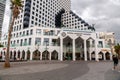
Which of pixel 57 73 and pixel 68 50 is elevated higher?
pixel 68 50

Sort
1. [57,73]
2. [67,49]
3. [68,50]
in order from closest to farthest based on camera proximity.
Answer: [57,73] < [68,50] < [67,49]

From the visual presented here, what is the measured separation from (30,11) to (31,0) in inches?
256

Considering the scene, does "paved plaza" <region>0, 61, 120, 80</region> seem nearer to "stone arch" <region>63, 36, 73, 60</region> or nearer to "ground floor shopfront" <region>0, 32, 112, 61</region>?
"ground floor shopfront" <region>0, 32, 112, 61</region>

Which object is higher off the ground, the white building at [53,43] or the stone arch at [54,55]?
the white building at [53,43]

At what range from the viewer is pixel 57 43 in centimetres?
4816

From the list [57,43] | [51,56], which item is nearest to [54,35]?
[57,43]

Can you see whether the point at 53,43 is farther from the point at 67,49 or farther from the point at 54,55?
the point at 67,49

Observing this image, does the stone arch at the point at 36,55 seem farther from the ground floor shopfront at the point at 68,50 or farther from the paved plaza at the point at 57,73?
the paved plaza at the point at 57,73

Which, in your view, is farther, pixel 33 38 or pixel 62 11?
pixel 62 11

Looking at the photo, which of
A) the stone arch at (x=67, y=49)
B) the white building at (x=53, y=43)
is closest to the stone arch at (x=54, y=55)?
the white building at (x=53, y=43)

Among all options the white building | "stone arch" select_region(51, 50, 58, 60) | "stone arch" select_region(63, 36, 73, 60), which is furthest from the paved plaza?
"stone arch" select_region(51, 50, 58, 60)

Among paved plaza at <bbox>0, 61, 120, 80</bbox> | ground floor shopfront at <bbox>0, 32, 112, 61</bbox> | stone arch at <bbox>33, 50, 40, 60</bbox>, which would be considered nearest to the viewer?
paved plaza at <bbox>0, 61, 120, 80</bbox>

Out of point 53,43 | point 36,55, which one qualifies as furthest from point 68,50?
point 36,55

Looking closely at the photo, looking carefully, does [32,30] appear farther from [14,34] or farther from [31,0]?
[31,0]
